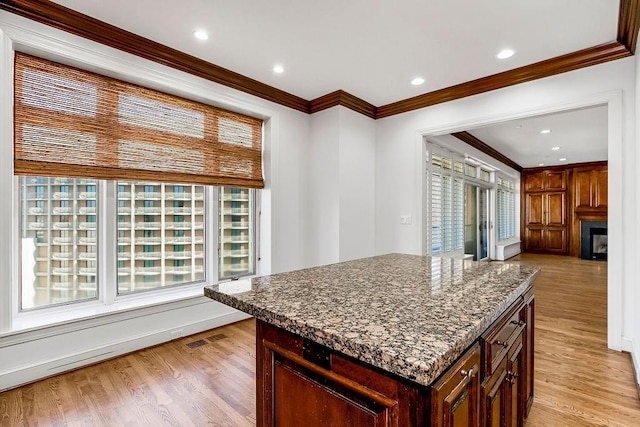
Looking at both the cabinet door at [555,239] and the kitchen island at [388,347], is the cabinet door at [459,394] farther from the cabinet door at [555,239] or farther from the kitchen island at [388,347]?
the cabinet door at [555,239]

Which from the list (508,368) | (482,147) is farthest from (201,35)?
(482,147)

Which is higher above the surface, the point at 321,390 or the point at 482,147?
the point at 482,147

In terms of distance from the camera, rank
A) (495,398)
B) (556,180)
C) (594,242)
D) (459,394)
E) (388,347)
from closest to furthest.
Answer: (388,347) → (459,394) → (495,398) → (594,242) → (556,180)

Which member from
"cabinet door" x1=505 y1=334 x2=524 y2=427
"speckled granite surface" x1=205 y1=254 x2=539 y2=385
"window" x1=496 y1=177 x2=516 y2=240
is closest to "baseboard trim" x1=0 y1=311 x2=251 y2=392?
"speckled granite surface" x1=205 y1=254 x2=539 y2=385

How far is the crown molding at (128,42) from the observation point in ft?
7.23

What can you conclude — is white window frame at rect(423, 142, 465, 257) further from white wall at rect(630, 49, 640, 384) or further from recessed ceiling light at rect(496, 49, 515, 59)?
white wall at rect(630, 49, 640, 384)

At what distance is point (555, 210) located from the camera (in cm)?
902

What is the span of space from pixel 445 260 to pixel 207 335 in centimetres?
241

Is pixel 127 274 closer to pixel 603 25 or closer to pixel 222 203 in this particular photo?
pixel 222 203

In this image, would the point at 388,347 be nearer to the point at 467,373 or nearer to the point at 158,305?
the point at 467,373

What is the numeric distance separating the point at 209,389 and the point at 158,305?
3.52 feet

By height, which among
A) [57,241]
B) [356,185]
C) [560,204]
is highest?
[356,185]

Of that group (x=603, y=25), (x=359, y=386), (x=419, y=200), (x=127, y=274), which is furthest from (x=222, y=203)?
(x=603, y=25)

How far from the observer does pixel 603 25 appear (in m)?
2.46
